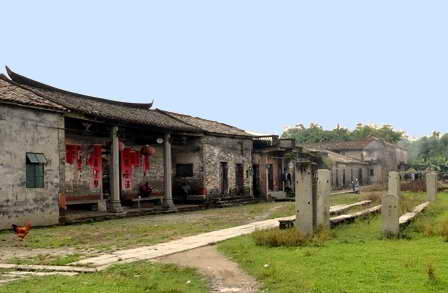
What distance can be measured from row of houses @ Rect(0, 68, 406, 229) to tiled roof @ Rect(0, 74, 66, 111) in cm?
3

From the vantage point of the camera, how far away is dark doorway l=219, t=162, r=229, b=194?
26.0 m

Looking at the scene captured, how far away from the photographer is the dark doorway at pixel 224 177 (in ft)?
85.2

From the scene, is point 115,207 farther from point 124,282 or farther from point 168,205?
point 124,282

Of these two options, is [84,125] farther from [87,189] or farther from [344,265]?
[344,265]

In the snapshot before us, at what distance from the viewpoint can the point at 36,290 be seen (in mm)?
6258

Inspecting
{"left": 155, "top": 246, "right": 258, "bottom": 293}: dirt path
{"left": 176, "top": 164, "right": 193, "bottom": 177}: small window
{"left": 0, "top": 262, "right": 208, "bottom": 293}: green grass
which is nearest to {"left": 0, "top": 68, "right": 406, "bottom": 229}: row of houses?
{"left": 176, "top": 164, "right": 193, "bottom": 177}: small window

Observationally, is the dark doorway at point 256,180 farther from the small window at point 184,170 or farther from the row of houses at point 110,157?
the small window at point 184,170

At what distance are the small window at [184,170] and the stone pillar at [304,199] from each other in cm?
1401

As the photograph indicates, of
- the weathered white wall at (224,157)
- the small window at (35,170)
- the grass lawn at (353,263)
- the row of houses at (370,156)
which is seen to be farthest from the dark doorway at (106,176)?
the row of houses at (370,156)

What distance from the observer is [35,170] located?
1509 centimetres

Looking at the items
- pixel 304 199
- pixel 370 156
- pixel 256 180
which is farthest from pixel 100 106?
pixel 370 156

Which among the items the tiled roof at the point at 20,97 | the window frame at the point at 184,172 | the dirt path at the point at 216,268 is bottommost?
the dirt path at the point at 216,268

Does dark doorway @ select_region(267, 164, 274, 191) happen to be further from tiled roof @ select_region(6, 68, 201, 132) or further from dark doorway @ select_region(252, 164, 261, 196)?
tiled roof @ select_region(6, 68, 201, 132)

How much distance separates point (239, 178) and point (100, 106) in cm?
965
